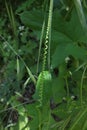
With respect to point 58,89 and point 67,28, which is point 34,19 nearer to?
point 67,28

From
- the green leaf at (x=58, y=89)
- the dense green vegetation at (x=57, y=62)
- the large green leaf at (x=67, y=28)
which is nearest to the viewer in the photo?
the dense green vegetation at (x=57, y=62)

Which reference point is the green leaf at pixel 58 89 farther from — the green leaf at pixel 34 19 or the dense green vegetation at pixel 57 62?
the green leaf at pixel 34 19

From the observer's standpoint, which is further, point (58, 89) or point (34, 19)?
point (58, 89)

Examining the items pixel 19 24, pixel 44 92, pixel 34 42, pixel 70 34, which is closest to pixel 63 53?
pixel 70 34

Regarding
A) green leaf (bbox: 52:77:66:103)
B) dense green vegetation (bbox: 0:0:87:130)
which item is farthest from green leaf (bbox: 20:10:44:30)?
green leaf (bbox: 52:77:66:103)

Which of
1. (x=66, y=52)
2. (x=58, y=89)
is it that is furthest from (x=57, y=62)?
(x=58, y=89)

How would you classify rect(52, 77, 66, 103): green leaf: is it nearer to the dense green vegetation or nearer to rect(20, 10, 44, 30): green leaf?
the dense green vegetation

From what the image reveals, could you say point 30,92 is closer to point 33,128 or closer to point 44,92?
point 33,128

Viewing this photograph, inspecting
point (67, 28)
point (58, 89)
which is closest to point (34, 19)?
point (67, 28)

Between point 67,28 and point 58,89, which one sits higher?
point 67,28

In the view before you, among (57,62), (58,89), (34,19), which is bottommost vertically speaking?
A: (58,89)

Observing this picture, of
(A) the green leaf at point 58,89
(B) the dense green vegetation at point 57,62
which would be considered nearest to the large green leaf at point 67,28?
(B) the dense green vegetation at point 57,62

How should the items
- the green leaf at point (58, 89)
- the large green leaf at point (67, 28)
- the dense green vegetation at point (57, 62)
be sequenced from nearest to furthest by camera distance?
1. the dense green vegetation at point (57, 62)
2. the large green leaf at point (67, 28)
3. the green leaf at point (58, 89)
